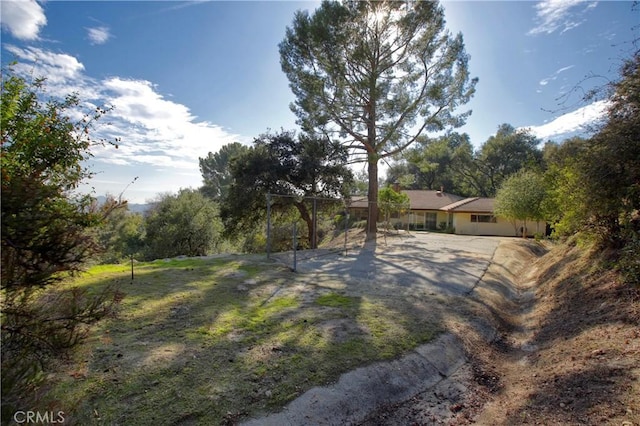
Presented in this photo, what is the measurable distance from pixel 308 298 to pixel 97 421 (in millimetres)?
3981

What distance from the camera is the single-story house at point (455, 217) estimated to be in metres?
27.8

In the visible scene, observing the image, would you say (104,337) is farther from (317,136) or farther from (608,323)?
(317,136)

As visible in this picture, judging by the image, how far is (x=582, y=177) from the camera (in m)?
6.40

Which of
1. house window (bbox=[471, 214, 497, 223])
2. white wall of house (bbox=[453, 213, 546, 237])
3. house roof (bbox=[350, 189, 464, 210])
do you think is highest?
house roof (bbox=[350, 189, 464, 210])

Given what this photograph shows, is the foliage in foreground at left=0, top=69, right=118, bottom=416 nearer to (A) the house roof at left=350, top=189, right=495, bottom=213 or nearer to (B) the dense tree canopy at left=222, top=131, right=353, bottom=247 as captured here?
(B) the dense tree canopy at left=222, top=131, right=353, bottom=247

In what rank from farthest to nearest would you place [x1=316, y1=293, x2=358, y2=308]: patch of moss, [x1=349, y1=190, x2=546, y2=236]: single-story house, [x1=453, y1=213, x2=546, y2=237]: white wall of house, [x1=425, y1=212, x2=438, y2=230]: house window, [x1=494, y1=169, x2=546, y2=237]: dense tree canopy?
1. [x1=425, y1=212, x2=438, y2=230]: house window
2. [x1=349, y1=190, x2=546, y2=236]: single-story house
3. [x1=453, y1=213, x2=546, y2=237]: white wall of house
4. [x1=494, y1=169, x2=546, y2=237]: dense tree canopy
5. [x1=316, y1=293, x2=358, y2=308]: patch of moss

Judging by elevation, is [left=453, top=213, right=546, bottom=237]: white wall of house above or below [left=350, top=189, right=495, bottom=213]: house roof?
below

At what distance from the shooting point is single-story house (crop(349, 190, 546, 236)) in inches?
1095

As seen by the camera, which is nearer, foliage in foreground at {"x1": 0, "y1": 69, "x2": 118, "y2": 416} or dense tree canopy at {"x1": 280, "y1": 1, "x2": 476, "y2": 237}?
foliage in foreground at {"x1": 0, "y1": 69, "x2": 118, "y2": 416}

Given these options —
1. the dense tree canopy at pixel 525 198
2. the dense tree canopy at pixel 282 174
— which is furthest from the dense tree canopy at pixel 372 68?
the dense tree canopy at pixel 525 198

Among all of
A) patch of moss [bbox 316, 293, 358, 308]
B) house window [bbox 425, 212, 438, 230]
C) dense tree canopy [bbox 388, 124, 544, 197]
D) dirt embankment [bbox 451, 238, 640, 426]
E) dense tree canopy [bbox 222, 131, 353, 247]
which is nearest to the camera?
dirt embankment [bbox 451, 238, 640, 426]

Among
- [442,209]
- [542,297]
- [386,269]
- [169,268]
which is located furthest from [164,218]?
[442,209]

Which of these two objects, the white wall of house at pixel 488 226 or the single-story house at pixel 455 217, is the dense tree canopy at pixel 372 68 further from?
the white wall of house at pixel 488 226

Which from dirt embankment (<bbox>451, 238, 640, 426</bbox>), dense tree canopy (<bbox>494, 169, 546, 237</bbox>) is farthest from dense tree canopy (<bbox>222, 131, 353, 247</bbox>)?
dense tree canopy (<bbox>494, 169, 546, 237</bbox>)
